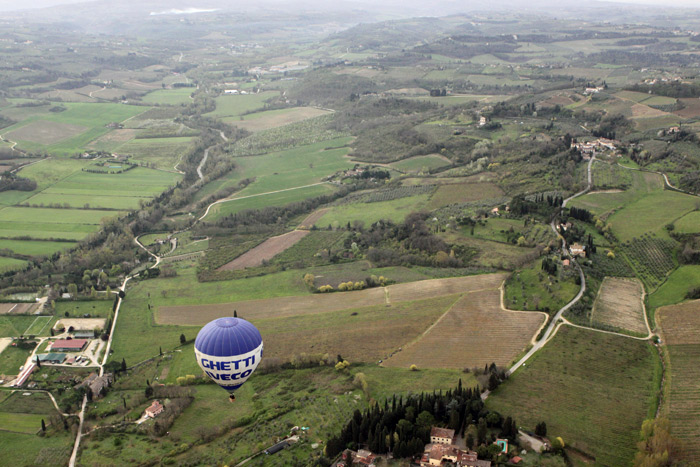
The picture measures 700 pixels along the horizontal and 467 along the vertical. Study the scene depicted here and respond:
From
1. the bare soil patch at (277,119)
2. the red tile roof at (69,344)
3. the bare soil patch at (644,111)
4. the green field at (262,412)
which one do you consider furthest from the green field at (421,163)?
the red tile roof at (69,344)

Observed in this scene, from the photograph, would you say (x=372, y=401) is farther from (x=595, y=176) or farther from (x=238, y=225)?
(x=595, y=176)

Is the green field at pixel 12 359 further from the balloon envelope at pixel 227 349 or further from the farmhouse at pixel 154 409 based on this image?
the balloon envelope at pixel 227 349

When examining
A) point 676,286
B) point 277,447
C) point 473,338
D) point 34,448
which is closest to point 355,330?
point 473,338

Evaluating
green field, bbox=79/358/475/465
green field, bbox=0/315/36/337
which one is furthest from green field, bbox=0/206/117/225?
green field, bbox=79/358/475/465

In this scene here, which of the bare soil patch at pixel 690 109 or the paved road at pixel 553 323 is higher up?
the bare soil patch at pixel 690 109

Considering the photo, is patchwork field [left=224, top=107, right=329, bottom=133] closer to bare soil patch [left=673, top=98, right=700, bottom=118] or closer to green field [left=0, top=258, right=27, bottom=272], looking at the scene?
green field [left=0, top=258, right=27, bottom=272]

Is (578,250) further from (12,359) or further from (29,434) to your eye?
(12,359)

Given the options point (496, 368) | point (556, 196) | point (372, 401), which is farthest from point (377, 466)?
point (556, 196)
